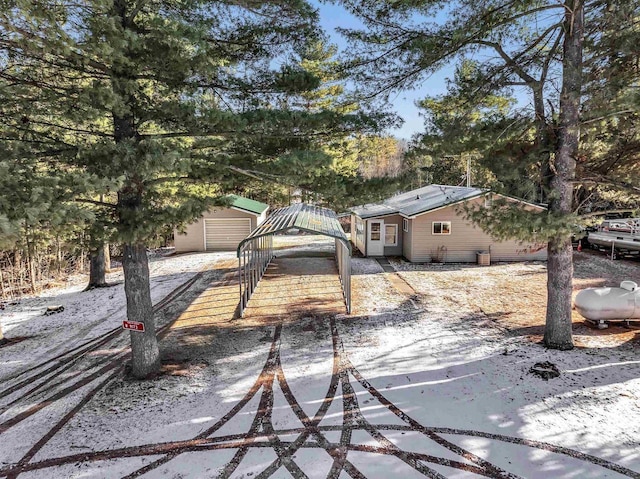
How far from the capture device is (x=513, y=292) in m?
12.2

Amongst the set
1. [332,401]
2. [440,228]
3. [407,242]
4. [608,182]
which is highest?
[608,182]

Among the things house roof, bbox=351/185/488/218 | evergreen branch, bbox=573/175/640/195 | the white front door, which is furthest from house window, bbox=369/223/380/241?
evergreen branch, bbox=573/175/640/195

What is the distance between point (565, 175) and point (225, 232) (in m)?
17.9

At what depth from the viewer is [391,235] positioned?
19.0m

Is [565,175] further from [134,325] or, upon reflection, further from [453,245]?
[453,245]

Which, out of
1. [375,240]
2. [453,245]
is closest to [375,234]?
[375,240]

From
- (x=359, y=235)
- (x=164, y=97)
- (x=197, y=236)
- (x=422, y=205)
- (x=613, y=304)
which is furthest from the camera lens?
(x=197, y=236)

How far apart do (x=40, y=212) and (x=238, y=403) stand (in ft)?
13.3

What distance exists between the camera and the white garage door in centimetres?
2142

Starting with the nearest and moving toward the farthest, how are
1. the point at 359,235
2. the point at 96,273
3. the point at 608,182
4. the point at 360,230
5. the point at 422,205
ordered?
the point at 608,182 → the point at 96,273 → the point at 422,205 → the point at 360,230 → the point at 359,235

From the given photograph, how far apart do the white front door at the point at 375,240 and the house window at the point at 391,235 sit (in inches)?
9.5

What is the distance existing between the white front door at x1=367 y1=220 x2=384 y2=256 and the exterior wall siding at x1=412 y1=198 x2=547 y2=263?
6.14 ft

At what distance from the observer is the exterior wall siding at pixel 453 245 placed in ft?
56.9

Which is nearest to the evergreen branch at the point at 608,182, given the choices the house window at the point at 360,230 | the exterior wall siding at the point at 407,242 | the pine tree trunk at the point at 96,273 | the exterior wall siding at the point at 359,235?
the exterior wall siding at the point at 407,242
